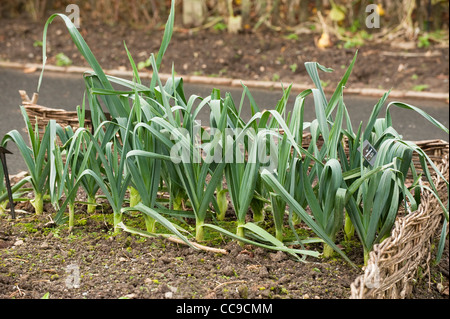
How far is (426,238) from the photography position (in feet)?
7.50

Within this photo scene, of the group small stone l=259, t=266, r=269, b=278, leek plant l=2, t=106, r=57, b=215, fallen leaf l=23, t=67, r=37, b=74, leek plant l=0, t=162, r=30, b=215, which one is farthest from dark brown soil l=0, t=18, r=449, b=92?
small stone l=259, t=266, r=269, b=278

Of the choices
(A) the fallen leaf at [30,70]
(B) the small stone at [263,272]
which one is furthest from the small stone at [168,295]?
(A) the fallen leaf at [30,70]

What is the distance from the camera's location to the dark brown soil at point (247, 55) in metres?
5.78

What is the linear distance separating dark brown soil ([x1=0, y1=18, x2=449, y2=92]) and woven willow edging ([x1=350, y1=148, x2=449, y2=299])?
348cm

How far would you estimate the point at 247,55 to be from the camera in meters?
6.21

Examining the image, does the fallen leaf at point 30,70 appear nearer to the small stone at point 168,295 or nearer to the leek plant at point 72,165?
the leek plant at point 72,165

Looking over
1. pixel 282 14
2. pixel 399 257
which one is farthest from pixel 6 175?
pixel 282 14

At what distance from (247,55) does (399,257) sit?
4.41m

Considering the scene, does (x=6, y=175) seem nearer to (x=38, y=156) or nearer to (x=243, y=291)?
(x=38, y=156)

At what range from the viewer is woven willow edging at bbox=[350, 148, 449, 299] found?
69.6 inches

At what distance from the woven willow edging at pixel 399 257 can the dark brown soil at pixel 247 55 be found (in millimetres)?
3485

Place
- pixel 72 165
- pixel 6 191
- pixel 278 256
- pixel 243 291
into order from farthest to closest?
1. pixel 6 191
2. pixel 72 165
3. pixel 278 256
4. pixel 243 291

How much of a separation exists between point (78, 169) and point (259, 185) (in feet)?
2.19
